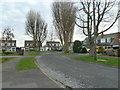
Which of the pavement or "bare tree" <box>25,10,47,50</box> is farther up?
"bare tree" <box>25,10,47,50</box>

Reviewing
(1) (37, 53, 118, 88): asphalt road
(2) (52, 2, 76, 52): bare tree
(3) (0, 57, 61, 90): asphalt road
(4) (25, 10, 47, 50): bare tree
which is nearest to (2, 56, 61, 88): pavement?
(3) (0, 57, 61, 90): asphalt road

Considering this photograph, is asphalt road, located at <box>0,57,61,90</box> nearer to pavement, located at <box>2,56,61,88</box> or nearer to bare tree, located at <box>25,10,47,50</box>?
pavement, located at <box>2,56,61,88</box>

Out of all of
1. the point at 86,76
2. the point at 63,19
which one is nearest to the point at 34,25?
the point at 63,19

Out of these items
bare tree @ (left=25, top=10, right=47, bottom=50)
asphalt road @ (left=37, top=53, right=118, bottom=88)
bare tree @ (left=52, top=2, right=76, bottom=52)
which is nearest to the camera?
asphalt road @ (left=37, top=53, right=118, bottom=88)

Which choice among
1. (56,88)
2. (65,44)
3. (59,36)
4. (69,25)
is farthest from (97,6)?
(59,36)

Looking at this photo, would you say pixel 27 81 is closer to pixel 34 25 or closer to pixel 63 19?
pixel 63 19

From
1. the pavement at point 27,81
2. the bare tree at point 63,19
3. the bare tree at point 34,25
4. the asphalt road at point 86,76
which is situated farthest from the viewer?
the bare tree at point 34,25

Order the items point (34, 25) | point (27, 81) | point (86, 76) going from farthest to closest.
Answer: point (34, 25)
point (86, 76)
point (27, 81)

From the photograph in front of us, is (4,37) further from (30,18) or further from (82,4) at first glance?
(82,4)

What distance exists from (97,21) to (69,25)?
17.5m

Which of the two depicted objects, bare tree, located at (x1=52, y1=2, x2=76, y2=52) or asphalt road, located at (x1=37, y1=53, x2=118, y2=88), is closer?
asphalt road, located at (x1=37, y1=53, x2=118, y2=88)

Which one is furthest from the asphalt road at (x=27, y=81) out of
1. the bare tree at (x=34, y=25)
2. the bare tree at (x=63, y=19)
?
the bare tree at (x=34, y=25)

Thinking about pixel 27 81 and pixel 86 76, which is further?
pixel 86 76

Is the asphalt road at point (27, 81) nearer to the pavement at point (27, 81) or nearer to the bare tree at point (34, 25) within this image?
the pavement at point (27, 81)
